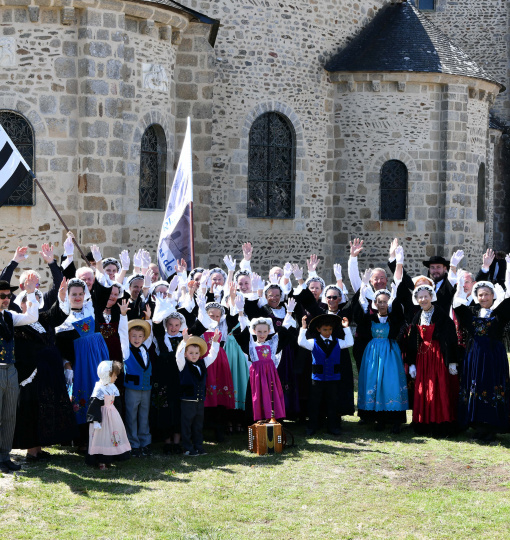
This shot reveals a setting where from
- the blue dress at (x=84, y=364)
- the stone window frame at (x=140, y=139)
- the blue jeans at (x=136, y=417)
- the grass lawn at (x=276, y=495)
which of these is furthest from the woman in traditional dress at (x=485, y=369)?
the stone window frame at (x=140, y=139)

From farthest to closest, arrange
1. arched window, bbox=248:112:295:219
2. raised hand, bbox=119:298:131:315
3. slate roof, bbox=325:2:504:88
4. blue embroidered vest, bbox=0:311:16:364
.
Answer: slate roof, bbox=325:2:504:88, arched window, bbox=248:112:295:219, raised hand, bbox=119:298:131:315, blue embroidered vest, bbox=0:311:16:364

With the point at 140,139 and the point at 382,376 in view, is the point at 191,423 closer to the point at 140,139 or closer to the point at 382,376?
the point at 382,376

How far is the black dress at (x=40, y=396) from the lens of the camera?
7812mm

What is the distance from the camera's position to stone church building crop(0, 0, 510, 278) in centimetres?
1357

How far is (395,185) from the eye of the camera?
19.2 meters

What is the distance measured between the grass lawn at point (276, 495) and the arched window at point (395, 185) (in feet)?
35.2

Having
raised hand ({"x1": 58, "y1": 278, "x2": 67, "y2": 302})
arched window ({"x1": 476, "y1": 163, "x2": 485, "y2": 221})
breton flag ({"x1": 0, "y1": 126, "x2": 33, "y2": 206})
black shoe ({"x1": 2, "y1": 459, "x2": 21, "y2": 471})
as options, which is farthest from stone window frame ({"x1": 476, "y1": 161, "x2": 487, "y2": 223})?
black shoe ({"x1": 2, "y1": 459, "x2": 21, "y2": 471})

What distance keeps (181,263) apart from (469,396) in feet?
11.4

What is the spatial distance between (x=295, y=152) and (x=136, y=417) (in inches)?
425

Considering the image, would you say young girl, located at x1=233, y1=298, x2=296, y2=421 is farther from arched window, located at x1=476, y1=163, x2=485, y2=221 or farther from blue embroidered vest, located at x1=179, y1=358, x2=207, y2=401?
arched window, located at x1=476, y1=163, x2=485, y2=221

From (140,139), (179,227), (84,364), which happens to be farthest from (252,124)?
(84,364)

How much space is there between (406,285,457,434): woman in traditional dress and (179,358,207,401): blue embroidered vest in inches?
92.6

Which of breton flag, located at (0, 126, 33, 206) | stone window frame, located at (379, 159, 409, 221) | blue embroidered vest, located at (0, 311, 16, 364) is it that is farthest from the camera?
stone window frame, located at (379, 159, 409, 221)

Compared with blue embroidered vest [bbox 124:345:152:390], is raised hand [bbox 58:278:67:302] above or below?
above
